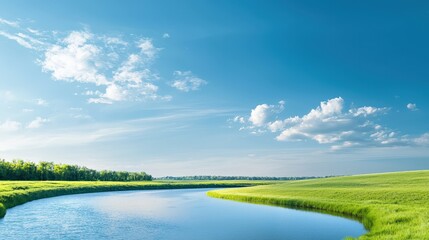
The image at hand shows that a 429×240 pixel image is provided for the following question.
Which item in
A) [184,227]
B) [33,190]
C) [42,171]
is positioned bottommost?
[184,227]

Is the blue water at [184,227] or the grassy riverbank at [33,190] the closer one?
the blue water at [184,227]

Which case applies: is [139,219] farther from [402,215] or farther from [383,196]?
[383,196]

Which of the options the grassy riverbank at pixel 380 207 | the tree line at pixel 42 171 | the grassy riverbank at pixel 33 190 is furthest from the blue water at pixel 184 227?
the tree line at pixel 42 171

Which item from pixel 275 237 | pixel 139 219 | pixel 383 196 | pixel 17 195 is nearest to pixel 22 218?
pixel 139 219

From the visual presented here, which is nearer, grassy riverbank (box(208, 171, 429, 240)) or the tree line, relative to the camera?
grassy riverbank (box(208, 171, 429, 240))

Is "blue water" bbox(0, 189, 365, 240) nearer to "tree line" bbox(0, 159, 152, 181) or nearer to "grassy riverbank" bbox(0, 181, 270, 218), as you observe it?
"grassy riverbank" bbox(0, 181, 270, 218)

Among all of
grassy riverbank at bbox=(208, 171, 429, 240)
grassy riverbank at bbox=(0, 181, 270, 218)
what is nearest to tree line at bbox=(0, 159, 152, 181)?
grassy riverbank at bbox=(0, 181, 270, 218)

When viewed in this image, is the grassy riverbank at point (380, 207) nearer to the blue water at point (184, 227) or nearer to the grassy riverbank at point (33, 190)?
the blue water at point (184, 227)

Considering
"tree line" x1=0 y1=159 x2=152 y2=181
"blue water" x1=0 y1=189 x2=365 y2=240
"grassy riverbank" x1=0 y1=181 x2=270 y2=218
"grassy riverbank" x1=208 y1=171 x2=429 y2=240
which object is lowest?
"blue water" x1=0 y1=189 x2=365 y2=240

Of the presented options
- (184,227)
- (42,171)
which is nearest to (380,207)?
(184,227)

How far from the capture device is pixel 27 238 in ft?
89.8

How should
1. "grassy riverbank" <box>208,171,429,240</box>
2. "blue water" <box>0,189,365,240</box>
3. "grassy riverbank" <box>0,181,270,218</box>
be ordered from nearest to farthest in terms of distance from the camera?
"grassy riverbank" <box>208,171,429,240</box>
"blue water" <box>0,189,365,240</box>
"grassy riverbank" <box>0,181,270,218</box>

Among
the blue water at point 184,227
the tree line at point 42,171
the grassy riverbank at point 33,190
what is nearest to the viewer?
the blue water at point 184,227

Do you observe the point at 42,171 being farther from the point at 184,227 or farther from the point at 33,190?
the point at 184,227
